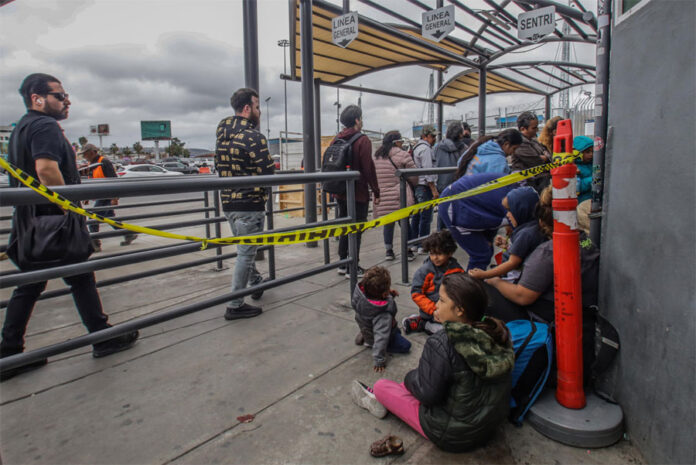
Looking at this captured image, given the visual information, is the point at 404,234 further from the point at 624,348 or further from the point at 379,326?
the point at 624,348

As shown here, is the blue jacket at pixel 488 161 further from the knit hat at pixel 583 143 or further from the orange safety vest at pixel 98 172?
the orange safety vest at pixel 98 172

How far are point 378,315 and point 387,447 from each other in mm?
993

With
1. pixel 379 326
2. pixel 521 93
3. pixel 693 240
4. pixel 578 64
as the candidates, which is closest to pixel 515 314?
pixel 379 326

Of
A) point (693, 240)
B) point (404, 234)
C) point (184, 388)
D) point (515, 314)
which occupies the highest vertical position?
point (693, 240)

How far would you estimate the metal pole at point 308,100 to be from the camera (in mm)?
5379

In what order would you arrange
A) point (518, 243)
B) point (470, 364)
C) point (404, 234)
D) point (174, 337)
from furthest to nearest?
point (404, 234) < point (174, 337) < point (518, 243) < point (470, 364)

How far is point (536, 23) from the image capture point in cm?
695

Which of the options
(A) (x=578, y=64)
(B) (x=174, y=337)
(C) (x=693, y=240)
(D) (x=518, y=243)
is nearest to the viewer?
(C) (x=693, y=240)

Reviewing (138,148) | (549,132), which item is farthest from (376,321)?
(138,148)

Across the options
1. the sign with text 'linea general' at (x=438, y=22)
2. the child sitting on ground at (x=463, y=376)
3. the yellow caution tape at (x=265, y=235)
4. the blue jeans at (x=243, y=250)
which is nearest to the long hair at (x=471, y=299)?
the child sitting on ground at (x=463, y=376)

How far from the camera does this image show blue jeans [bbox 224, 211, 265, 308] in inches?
136

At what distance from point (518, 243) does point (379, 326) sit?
104 centimetres

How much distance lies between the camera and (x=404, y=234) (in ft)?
13.6

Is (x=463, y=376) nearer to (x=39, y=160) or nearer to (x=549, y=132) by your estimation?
(x=39, y=160)
